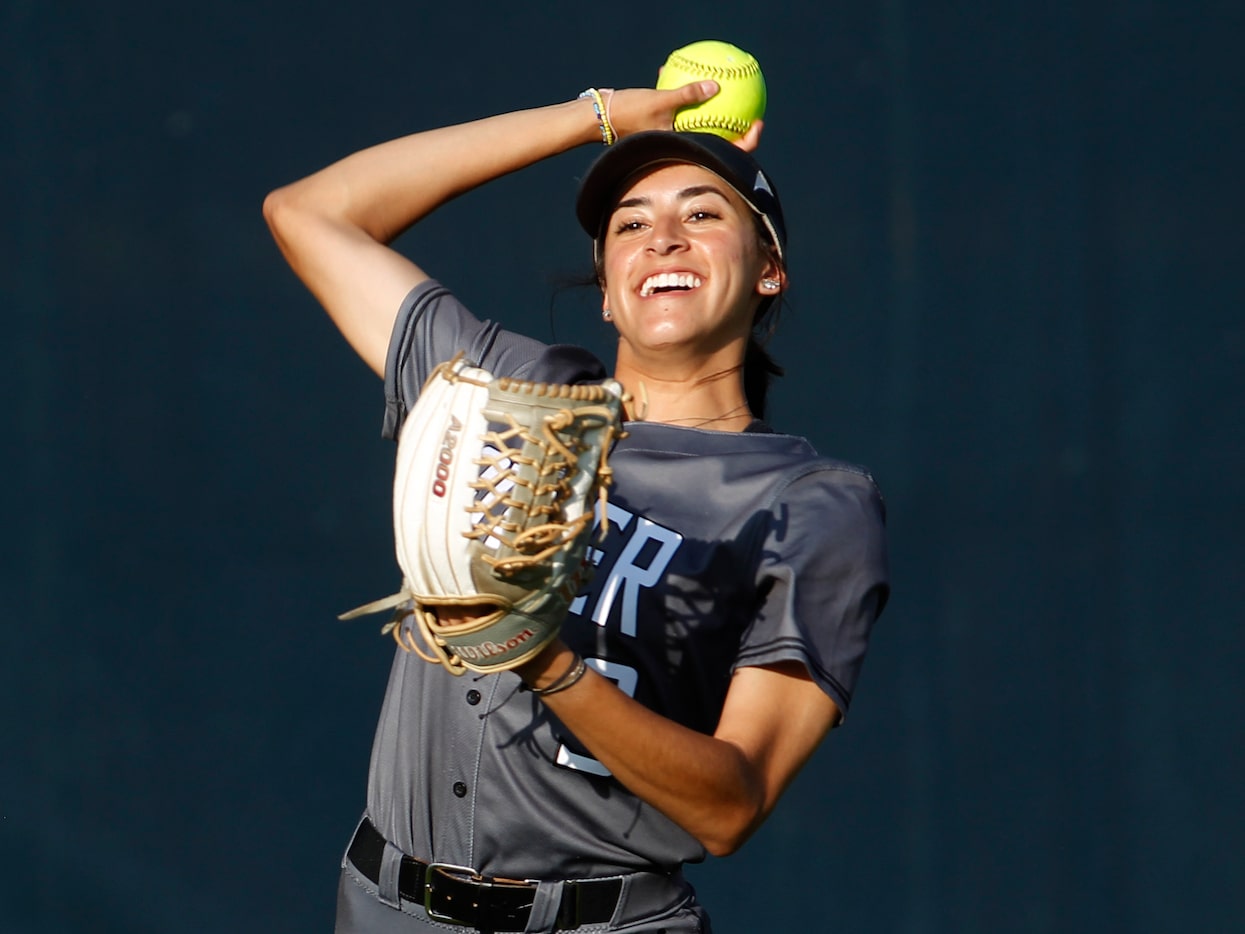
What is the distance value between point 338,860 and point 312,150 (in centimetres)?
125

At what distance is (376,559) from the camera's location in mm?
2834

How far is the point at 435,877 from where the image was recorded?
1.57 metres

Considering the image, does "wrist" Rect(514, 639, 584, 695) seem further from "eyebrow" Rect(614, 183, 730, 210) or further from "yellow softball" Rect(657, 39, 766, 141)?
"yellow softball" Rect(657, 39, 766, 141)

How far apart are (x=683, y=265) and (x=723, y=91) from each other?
27 cm

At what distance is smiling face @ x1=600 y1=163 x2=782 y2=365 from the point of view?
1.75 metres

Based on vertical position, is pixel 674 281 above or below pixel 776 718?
above

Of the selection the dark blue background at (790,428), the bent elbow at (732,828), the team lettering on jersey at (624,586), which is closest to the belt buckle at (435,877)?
the team lettering on jersey at (624,586)

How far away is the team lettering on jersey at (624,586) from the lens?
5.10ft

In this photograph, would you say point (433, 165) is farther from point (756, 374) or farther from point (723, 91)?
point (756, 374)

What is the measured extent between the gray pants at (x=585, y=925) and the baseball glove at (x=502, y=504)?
0.44 metres

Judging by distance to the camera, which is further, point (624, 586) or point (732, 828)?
point (624, 586)

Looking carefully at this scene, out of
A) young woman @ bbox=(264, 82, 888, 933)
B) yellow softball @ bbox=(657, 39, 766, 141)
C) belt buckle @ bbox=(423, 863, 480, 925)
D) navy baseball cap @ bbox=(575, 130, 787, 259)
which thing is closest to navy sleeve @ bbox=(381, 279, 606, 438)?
young woman @ bbox=(264, 82, 888, 933)

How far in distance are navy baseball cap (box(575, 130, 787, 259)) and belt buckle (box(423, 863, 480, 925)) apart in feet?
2.54

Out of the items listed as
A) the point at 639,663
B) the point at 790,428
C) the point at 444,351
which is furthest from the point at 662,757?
the point at 790,428
